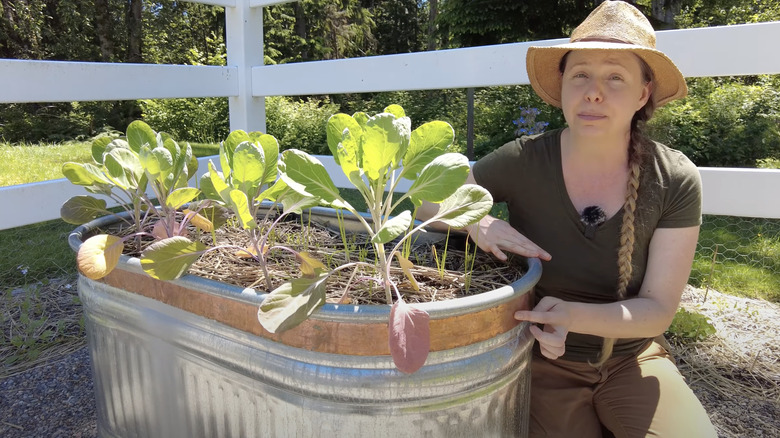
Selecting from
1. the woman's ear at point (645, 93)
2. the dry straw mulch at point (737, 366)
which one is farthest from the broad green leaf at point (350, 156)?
the dry straw mulch at point (737, 366)

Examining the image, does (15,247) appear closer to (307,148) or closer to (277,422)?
(277,422)

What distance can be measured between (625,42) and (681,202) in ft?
1.28

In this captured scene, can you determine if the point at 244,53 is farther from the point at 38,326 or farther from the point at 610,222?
the point at 610,222

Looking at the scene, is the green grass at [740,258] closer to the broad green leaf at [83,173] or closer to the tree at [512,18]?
the broad green leaf at [83,173]

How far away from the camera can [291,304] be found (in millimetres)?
750

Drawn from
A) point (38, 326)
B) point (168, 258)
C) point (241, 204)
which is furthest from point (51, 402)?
point (241, 204)

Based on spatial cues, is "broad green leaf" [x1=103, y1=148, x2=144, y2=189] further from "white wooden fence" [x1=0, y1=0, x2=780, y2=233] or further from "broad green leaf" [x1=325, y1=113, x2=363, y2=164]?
"white wooden fence" [x1=0, y1=0, x2=780, y2=233]

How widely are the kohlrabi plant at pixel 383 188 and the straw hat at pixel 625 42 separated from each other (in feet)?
1.67

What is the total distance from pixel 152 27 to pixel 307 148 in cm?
791

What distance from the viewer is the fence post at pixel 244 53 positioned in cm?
243

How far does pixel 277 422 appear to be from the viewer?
84 cm

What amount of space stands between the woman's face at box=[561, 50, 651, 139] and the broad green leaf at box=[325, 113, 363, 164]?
1.99 feet

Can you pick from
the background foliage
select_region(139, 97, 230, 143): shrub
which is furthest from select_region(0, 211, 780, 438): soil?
select_region(139, 97, 230, 143): shrub

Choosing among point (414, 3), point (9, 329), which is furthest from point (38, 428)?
point (414, 3)
